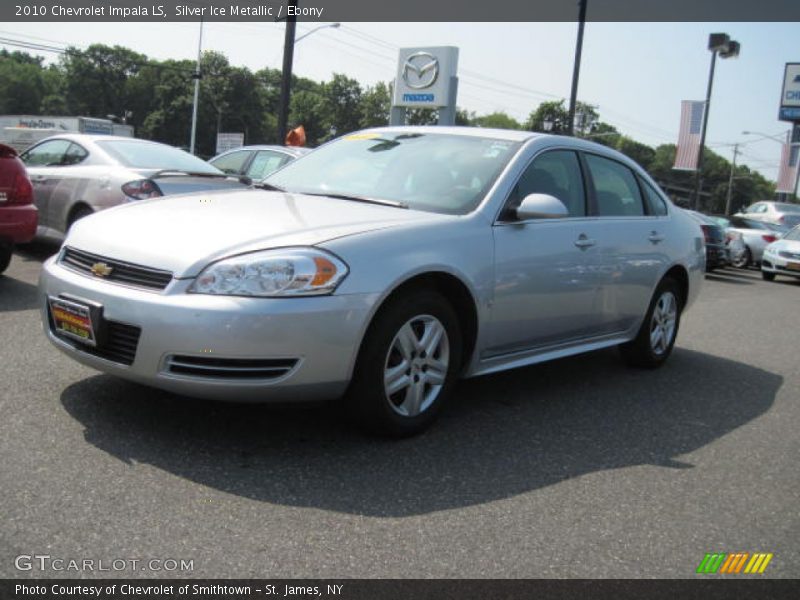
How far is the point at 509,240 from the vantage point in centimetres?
428

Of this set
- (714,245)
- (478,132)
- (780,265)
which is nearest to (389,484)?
(478,132)

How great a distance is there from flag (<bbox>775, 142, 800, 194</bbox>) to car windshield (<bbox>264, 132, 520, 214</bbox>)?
4600 cm

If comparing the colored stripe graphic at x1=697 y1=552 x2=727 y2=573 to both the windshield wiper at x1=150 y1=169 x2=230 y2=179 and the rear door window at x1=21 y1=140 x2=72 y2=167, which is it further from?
the rear door window at x1=21 y1=140 x2=72 y2=167

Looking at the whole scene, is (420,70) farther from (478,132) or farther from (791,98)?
(791,98)

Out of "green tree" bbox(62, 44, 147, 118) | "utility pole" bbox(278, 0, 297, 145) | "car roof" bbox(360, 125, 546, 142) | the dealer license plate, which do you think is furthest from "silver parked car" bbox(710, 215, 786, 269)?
"green tree" bbox(62, 44, 147, 118)

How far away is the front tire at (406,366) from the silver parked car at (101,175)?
4410mm

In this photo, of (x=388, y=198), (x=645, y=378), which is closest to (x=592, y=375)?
(x=645, y=378)

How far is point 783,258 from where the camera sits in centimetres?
1739

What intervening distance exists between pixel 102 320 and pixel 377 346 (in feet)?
3.86

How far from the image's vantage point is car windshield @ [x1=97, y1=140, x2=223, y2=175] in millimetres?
8039

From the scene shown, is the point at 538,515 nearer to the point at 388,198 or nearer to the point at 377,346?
the point at 377,346

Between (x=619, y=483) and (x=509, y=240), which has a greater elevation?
(x=509, y=240)

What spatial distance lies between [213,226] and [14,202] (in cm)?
374

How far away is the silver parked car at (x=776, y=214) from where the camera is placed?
82.9 ft
